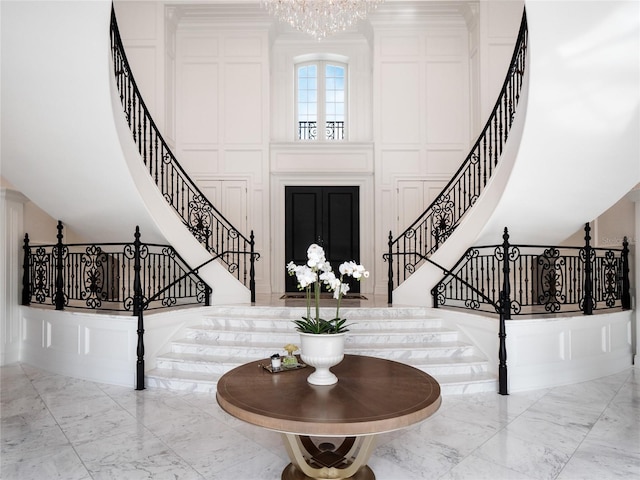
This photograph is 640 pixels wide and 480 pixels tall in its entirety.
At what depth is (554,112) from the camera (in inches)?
156

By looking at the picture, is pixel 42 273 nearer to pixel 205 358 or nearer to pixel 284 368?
pixel 205 358

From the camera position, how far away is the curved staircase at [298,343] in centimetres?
449

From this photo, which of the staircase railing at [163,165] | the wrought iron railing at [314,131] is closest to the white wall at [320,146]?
the wrought iron railing at [314,131]

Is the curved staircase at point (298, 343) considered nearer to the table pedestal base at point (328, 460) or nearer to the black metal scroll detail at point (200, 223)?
the black metal scroll detail at point (200, 223)

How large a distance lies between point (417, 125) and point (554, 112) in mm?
4976

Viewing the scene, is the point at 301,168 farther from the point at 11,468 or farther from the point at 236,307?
the point at 11,468

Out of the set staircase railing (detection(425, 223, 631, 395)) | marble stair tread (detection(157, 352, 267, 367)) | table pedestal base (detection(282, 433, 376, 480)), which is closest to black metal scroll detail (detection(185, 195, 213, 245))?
marble stair tread (detection(157, 352, 267, 367))

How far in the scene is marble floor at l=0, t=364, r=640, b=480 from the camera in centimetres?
279

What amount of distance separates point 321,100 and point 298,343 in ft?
20.2

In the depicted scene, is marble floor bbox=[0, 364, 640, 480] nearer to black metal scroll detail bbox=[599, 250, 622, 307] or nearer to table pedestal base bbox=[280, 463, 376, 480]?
table pedestal base bbox=[280, 463, 376, 480]

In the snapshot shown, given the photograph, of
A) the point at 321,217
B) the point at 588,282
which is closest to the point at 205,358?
the point at 588,282

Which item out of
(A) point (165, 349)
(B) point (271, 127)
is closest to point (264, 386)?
(A) point (165, 349)

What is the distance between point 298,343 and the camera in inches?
195

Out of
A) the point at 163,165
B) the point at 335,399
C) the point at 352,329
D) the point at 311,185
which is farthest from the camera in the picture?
the point at 311,185
